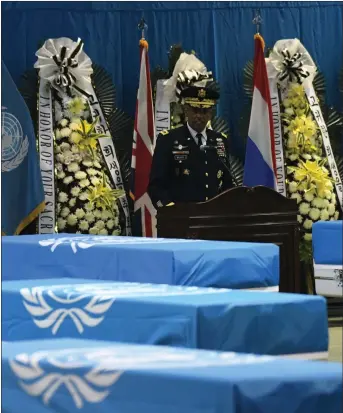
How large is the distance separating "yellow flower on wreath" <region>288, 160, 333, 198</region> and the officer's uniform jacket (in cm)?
167

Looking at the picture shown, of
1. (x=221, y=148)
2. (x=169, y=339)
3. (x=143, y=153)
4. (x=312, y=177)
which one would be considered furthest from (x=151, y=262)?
(x=312, y=177)

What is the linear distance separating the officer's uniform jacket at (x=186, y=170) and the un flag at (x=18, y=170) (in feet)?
3.87

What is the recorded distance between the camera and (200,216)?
5938 millimetres

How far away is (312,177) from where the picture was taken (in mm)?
8523

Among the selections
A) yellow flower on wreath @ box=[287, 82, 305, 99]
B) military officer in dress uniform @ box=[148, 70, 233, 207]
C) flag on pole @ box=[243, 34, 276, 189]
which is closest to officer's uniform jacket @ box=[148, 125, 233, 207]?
military officer in dress uniform @ box=[148, 70, 233, 207]

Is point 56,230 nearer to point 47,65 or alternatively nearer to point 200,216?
point 47,65

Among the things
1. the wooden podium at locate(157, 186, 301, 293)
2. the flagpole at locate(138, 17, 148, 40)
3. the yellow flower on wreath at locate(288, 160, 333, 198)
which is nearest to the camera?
the wooden podium at locate(157, 186, 301, 293)

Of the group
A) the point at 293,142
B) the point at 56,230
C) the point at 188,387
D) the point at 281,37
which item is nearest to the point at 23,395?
the point at 188,387

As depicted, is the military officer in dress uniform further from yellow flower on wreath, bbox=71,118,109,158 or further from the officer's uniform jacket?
yellow flower on wreath, bbox=71,118,109,158

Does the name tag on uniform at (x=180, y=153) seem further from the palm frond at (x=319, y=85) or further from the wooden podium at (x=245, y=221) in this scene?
the palm frond at (x=319, y=85)

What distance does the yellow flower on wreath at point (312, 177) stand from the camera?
27.9 feet

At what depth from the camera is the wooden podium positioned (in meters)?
5.90

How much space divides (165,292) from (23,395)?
74 centimetres

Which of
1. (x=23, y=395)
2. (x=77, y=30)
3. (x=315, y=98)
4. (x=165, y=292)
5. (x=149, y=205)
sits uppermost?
(x=77, y=30)
